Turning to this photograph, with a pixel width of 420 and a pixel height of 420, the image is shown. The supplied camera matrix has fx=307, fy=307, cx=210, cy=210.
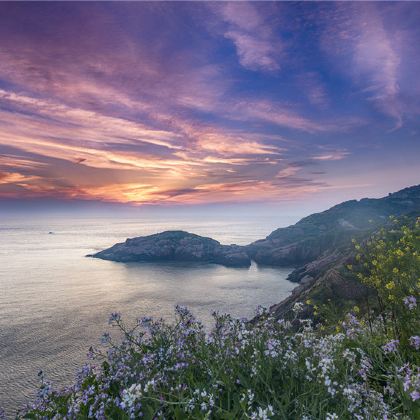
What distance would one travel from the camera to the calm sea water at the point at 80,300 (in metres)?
54.7

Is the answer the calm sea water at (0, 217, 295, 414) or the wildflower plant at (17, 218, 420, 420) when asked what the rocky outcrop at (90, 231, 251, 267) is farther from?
the wildflower plant at (17, 218, 420, 420)

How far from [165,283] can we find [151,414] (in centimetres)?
11794

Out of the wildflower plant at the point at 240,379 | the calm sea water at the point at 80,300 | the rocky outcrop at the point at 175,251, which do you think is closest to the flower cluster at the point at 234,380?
the wildflower plant at the point at 240,379

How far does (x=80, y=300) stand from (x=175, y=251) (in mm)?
81202

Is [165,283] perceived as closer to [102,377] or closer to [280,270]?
[280,270]

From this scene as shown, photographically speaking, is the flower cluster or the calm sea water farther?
the calm sea water

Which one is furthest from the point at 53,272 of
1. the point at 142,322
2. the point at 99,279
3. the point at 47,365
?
the point at 142,322

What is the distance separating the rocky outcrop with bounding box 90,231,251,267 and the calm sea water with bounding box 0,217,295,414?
1084 cm

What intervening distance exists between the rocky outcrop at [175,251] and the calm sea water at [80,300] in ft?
35.6

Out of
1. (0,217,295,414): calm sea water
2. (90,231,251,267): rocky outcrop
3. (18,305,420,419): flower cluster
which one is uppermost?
(18,305,420,419): flower cluster

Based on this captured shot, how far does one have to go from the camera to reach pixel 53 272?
141125mm

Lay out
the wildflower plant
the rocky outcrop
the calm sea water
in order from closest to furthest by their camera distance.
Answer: the wildflower plant → the calm sea water → the rocky outcrop

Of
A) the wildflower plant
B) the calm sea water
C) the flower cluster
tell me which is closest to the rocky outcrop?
the calm sea water

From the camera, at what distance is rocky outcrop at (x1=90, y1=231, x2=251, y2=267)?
556ft
